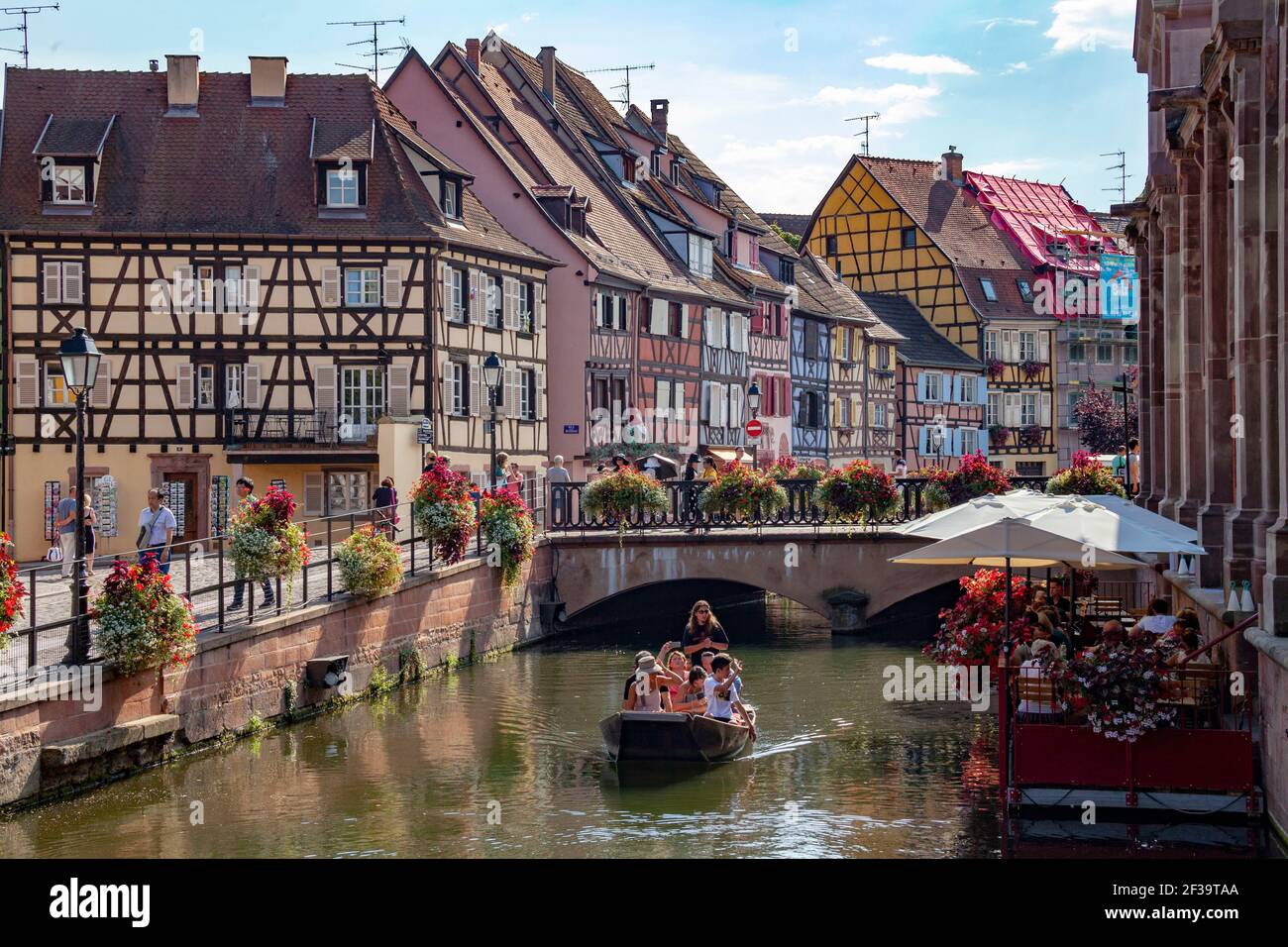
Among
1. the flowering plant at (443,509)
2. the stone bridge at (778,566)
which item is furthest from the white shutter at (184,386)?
the flowering plant at (443,509)

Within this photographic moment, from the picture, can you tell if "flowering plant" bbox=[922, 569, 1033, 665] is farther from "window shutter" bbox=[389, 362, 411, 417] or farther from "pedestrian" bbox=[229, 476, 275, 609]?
"window shutter" bbox=[389, 362, 411, 417]

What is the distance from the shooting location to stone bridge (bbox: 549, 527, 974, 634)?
3547 cm

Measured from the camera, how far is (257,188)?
41594 millimetres

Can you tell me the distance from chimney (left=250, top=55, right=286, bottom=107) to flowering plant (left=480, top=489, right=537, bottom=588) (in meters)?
15.1

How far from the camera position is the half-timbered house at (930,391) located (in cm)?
7169

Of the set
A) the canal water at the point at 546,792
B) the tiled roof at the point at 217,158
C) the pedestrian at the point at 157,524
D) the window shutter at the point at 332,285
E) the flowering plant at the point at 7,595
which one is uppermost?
the tiled roof at the point at 217,158

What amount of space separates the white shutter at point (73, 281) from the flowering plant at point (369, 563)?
16.9 m

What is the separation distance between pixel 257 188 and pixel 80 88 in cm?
505

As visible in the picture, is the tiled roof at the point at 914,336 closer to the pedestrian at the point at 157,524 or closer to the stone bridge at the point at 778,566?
the stone bridge at the point at 778,566

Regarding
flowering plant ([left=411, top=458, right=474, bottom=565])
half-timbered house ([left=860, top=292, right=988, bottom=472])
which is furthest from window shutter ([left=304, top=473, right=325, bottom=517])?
half-timbered house ([left=860, top=292, right=988, bottom=472])

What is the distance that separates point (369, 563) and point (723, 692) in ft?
21.3

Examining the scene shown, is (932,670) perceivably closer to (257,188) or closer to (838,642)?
(838,642)

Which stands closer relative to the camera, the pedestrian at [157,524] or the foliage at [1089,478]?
the pedestrian at [157,524]

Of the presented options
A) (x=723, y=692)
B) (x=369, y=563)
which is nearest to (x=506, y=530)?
(x=369, y=563)
